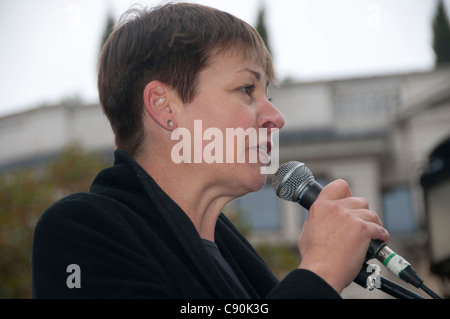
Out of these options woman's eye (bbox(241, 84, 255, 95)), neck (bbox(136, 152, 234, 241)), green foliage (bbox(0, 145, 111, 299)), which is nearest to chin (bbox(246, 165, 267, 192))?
neck (bbox(136, 152, 234, 241))

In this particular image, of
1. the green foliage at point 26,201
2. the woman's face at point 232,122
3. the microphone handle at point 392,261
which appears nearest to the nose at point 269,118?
the woman's face at point 232,122

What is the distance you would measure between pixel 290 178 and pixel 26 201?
13.4 metres

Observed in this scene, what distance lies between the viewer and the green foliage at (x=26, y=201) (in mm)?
13578

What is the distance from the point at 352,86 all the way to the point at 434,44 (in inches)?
350

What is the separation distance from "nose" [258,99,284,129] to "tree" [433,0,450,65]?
81.3 feet

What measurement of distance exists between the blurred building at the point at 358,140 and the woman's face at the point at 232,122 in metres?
16.2

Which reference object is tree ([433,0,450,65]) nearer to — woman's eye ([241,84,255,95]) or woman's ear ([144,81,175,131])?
woman's eye ([241,84,255,95])

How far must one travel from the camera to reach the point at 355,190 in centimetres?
1877

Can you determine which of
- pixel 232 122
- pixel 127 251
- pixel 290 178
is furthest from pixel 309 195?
pixel 127 251

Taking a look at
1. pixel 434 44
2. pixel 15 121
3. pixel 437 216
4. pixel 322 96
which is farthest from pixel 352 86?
pixel 437 216

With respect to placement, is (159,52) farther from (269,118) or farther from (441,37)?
(441,37)

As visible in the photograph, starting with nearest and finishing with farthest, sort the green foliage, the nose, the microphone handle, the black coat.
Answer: the black coat, the microphone handle, the nose, the green foliage

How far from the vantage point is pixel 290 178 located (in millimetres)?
2180

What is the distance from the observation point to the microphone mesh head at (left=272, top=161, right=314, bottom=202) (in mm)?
2138
